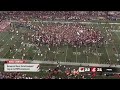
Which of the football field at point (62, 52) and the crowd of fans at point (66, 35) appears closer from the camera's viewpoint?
the football field at point (62, 52)

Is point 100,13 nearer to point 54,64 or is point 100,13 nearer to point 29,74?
point 54,64

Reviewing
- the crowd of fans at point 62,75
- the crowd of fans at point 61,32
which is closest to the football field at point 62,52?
the crowd of fans at point 61,32

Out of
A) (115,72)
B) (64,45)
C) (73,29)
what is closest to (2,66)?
(64,45)

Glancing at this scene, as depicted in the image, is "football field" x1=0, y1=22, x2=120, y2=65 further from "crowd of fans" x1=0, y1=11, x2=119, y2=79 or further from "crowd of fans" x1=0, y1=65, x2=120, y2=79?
"crowd of fans" x1=0, y1=65, x2=120, y2=79

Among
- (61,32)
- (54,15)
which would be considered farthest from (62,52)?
(54,15)

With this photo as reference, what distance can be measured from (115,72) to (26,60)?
6.80m

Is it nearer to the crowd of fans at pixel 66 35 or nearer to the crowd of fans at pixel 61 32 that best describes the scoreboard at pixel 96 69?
the crowd of fans at pixel 61 32
